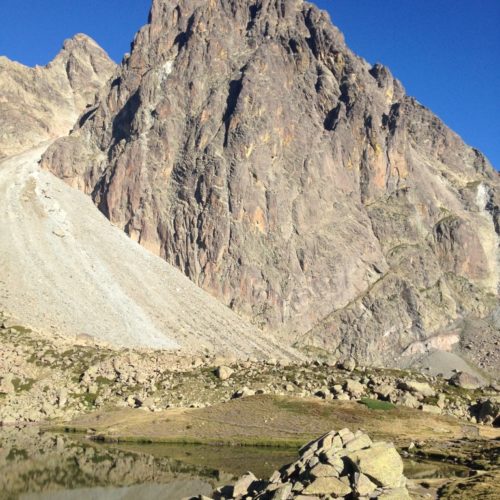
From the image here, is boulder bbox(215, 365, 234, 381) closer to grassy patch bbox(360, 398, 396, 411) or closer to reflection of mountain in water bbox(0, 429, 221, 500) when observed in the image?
grassy patch bbox(360, 398, 396, 411)

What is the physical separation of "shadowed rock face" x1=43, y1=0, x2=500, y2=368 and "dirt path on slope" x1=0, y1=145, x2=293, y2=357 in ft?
46.0

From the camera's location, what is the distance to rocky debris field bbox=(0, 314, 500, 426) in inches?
2741

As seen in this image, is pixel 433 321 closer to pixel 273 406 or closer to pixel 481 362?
pixel 481 362

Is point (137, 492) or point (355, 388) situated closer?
point (137, 492)

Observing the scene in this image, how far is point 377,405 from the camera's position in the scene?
63219 millimetres

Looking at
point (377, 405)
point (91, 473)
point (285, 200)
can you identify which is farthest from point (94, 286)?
point (91, 473)

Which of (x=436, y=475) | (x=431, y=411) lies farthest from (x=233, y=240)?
(x=436, y=475)

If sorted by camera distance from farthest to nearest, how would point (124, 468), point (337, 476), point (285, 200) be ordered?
point (285, 200) → point (124, 468) → point (337, 476)

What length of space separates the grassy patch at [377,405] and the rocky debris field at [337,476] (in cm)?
3102

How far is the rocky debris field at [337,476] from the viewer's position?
92.1ft

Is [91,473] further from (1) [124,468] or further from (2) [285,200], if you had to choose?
(2) [285,200]

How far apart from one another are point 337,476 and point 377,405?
35503mm

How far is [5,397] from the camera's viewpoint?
72.7 metres

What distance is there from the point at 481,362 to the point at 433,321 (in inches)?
686
